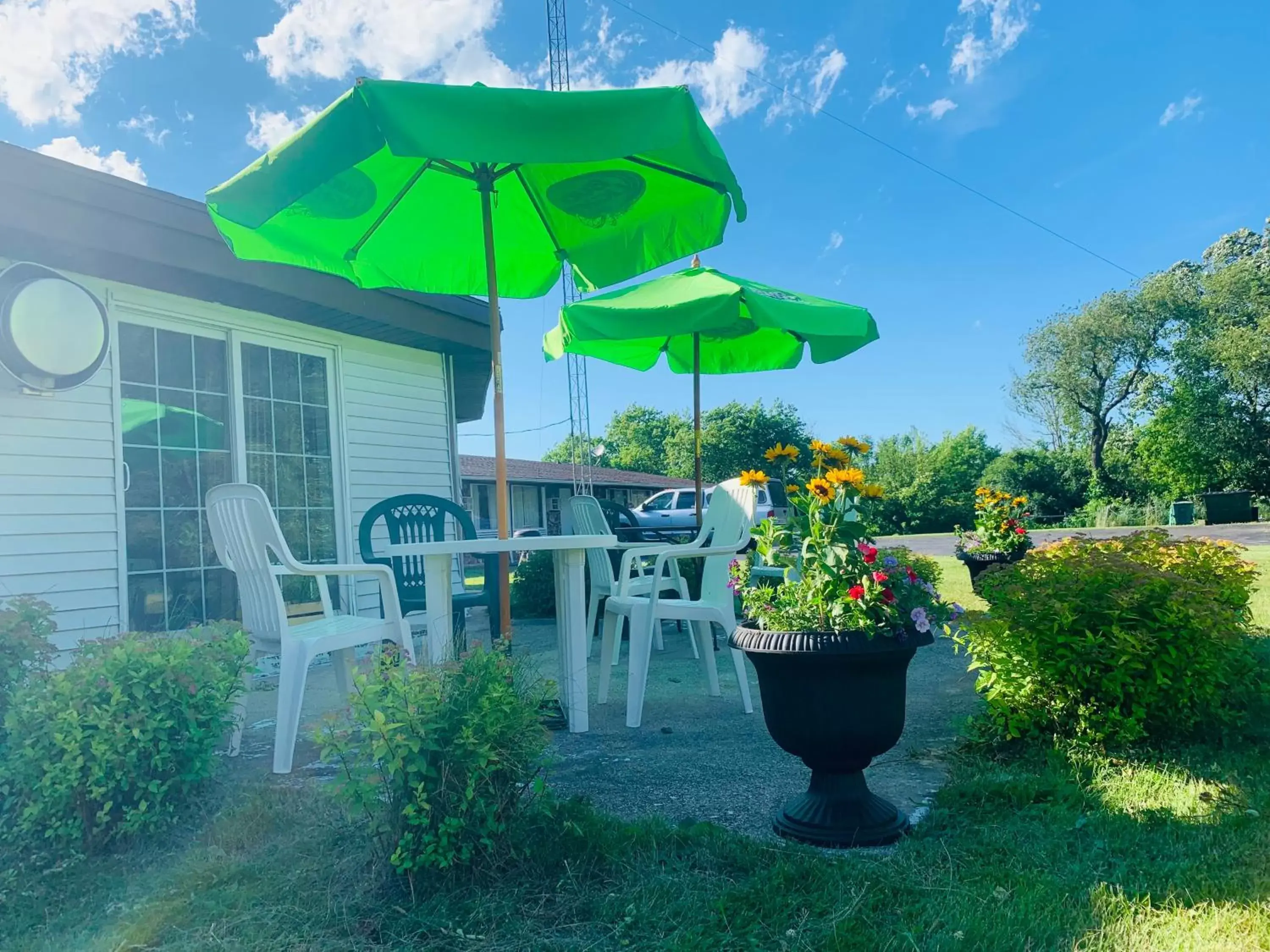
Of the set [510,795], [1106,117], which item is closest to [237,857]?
[510,795]

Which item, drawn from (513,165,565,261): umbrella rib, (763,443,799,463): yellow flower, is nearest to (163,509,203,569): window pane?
(513,165,565,261): umbrella rib

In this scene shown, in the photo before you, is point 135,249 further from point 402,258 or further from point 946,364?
point 946,364

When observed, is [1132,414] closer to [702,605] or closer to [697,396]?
[697,396]

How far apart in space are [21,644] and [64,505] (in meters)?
1.78

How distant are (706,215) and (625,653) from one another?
2928 mm

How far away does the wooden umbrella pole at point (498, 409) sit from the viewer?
10.5 ft

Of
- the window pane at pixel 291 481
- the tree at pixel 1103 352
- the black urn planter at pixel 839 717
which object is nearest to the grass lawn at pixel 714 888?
the black urn planter at pixel 839 717

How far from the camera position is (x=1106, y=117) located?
14.3 metres

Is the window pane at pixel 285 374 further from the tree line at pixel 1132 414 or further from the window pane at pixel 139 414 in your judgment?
the tree line at pixel 1132 414

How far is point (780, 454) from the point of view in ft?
10.4

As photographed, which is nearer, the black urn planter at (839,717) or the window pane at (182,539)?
the black urn planter at (839,717)

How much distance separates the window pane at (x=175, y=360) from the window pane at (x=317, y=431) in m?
0.77

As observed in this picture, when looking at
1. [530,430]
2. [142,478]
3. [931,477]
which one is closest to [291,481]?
[142,478]

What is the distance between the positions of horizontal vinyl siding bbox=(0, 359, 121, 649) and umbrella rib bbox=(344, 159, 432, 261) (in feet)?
4.83
